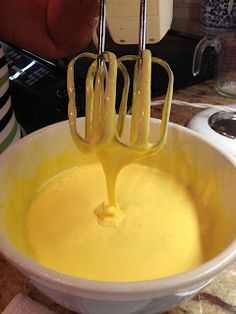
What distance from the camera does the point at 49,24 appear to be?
38.0 inches

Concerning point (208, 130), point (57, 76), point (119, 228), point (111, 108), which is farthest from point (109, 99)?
point (57, 76)

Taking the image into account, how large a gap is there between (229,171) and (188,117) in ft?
1.20

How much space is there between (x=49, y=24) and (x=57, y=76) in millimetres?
135

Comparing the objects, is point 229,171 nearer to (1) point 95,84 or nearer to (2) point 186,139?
(2) point 186,139

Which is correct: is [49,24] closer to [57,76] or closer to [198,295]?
[57,76]

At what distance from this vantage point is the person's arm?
0.93m

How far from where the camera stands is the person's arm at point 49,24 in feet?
3.05

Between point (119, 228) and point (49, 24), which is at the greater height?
point (49, 24)

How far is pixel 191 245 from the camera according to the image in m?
0.53

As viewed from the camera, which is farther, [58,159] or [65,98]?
[65,98]

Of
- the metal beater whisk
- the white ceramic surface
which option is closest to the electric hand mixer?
the metal beater whisk

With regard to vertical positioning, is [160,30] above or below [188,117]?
above

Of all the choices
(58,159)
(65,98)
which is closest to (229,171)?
(58,159)

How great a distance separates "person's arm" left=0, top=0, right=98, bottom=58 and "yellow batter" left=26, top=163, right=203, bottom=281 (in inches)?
16.5
